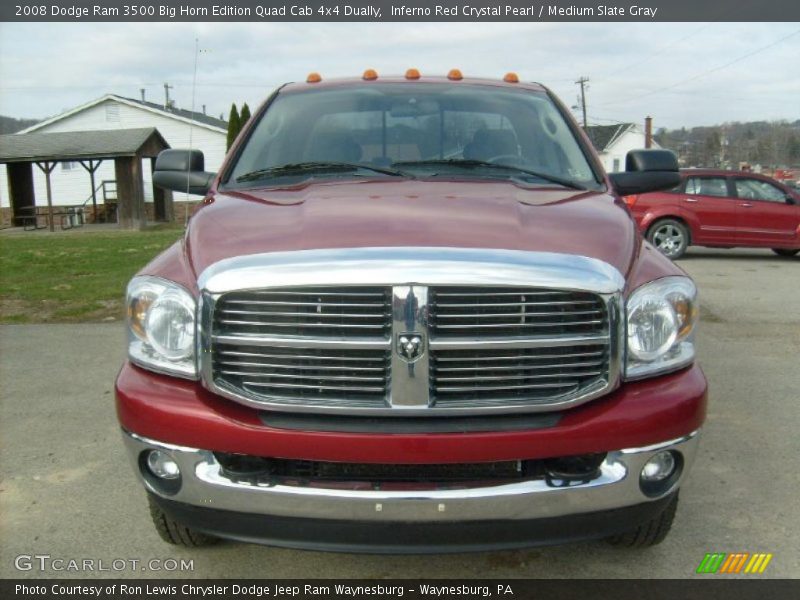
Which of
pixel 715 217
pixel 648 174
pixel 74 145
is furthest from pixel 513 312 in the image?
pixel 74 145

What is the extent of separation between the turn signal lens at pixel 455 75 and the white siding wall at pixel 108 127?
3151 cm

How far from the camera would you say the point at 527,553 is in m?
3.00

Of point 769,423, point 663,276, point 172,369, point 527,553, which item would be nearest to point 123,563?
point 172,369

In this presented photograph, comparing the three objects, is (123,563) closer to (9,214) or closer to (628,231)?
(628,231)

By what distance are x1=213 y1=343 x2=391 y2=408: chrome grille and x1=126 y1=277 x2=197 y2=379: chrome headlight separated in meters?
0.15

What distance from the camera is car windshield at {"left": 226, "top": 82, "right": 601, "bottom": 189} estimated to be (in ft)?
11.0

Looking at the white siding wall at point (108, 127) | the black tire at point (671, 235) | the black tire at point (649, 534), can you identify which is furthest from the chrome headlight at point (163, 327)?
the white siding wall at point (108, 127)

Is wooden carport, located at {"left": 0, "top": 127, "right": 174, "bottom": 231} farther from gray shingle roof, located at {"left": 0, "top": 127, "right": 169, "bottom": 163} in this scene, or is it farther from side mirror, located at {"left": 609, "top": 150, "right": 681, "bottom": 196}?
side mirror, located at {"left": 609, "top": 150, "right": 681, "bottom": 196}

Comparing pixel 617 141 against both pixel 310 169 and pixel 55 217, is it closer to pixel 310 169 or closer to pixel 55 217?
pixel 55 217

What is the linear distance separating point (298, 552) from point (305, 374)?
106 cm

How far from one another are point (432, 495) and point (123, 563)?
56.9 inches

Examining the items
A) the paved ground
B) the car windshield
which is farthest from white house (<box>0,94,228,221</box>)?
the car windshield

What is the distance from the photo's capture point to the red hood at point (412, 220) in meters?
2.37

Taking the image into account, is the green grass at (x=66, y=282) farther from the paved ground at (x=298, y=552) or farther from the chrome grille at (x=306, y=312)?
the chrome grille at (x=306, y=312)
